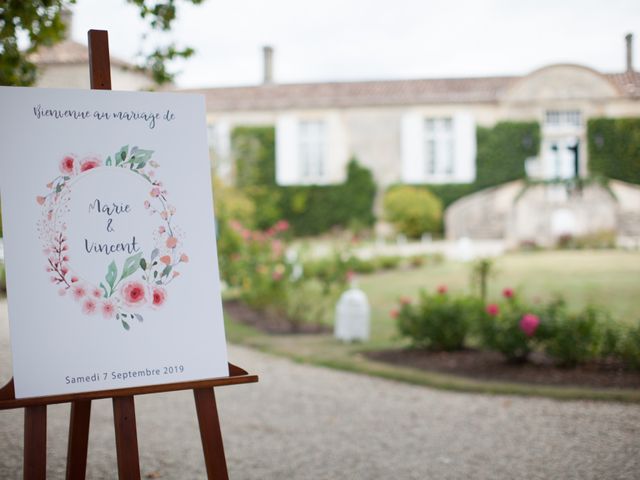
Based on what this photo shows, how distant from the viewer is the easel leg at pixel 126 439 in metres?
2.21

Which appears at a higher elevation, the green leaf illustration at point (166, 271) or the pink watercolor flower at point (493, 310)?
the green leaf illustration at point (166, 271)

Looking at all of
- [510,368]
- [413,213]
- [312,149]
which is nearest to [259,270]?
[510,368]

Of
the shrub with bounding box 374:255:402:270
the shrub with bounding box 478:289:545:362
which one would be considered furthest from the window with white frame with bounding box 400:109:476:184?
the shrub with bounding box 478:289:545:362

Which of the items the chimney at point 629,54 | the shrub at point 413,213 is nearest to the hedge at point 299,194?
the shrub at point 413,213

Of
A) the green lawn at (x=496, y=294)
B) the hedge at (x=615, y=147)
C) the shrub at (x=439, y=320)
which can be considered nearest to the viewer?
the green lawn at (x=496, y=294)

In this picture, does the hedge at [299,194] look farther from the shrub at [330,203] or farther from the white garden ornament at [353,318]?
the white garden ornament at [353,318]

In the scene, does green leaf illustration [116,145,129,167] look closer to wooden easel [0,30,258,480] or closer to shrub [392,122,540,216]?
wooden easel [0,30,258,480]

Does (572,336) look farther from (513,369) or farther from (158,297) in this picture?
(158,297)

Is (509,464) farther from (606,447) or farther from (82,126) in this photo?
(82,126)

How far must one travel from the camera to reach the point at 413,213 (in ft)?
58.6

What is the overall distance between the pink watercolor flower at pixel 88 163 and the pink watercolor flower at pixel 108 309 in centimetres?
40

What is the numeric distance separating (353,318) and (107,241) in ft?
15.0

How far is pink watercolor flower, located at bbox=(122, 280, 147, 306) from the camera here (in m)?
2.25

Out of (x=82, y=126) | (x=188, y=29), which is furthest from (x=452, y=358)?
(x=82, y=126)
